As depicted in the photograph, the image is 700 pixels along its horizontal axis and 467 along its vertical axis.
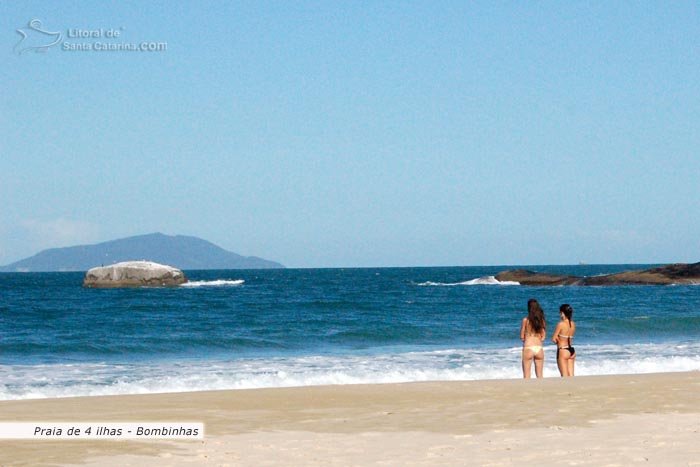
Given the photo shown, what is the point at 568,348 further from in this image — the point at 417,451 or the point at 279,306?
the point at 279,306

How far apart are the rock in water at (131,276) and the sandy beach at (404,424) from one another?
8178 cm

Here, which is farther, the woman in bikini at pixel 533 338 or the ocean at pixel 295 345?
the ocean at pixel 295 345

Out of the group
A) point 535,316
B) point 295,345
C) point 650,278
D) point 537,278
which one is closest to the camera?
point 535,316

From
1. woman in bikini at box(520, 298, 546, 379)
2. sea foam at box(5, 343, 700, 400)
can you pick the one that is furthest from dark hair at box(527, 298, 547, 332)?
sea foam at box(5, 343, 700, 400)

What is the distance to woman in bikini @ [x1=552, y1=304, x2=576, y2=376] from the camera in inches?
675

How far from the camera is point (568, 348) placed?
17672 mm

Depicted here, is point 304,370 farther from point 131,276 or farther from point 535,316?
point 131,276

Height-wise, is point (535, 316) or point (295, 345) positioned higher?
point (535, 316)

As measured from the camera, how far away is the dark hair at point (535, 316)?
16594 mm

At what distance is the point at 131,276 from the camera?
94.9m

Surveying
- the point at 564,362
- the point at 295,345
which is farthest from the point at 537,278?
the point at 564,362
